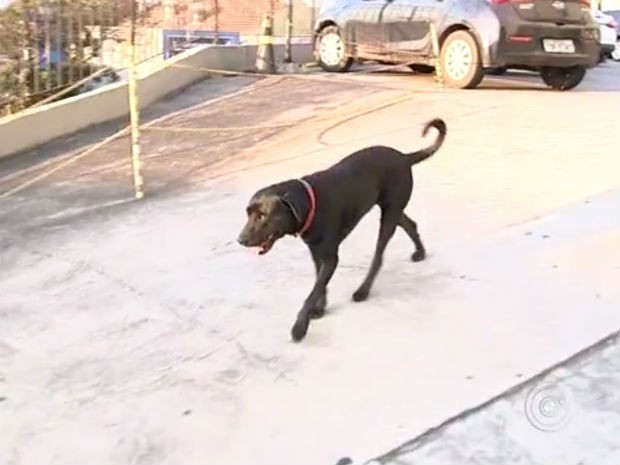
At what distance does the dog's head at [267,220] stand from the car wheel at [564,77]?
8.84 m

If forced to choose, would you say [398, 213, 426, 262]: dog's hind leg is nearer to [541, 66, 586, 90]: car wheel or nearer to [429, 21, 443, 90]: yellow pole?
[429, 21, 443, 90]: yellow pole

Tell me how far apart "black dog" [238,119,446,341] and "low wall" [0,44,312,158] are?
16.8 feet

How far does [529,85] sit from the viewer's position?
12727 millimetres

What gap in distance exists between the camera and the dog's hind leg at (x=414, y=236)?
5266mm

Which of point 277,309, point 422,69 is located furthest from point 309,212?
point 422,69

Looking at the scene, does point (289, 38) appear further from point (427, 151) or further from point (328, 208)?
point (328, 208)

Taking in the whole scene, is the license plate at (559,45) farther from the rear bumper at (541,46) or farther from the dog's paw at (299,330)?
the dog's paw at (299,330)

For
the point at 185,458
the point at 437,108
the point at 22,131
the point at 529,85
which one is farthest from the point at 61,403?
the point at 529,85

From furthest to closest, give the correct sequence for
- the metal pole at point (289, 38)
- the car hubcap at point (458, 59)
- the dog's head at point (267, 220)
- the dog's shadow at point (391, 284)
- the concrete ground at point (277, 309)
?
the metal pole at point (289, 38) < the car hubcap at point (458, 59) < the dog's shadow at point (391, 284) < the dog's head at point (267, 220) < the concrete ground at point (277, 309)

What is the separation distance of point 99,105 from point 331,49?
4782 millimetres

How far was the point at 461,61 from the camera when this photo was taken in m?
11.3

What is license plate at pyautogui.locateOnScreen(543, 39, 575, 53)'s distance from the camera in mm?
11016

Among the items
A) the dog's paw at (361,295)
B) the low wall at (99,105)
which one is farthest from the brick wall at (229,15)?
the dog's paw at (361,295)

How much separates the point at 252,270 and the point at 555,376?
204 centimetres
